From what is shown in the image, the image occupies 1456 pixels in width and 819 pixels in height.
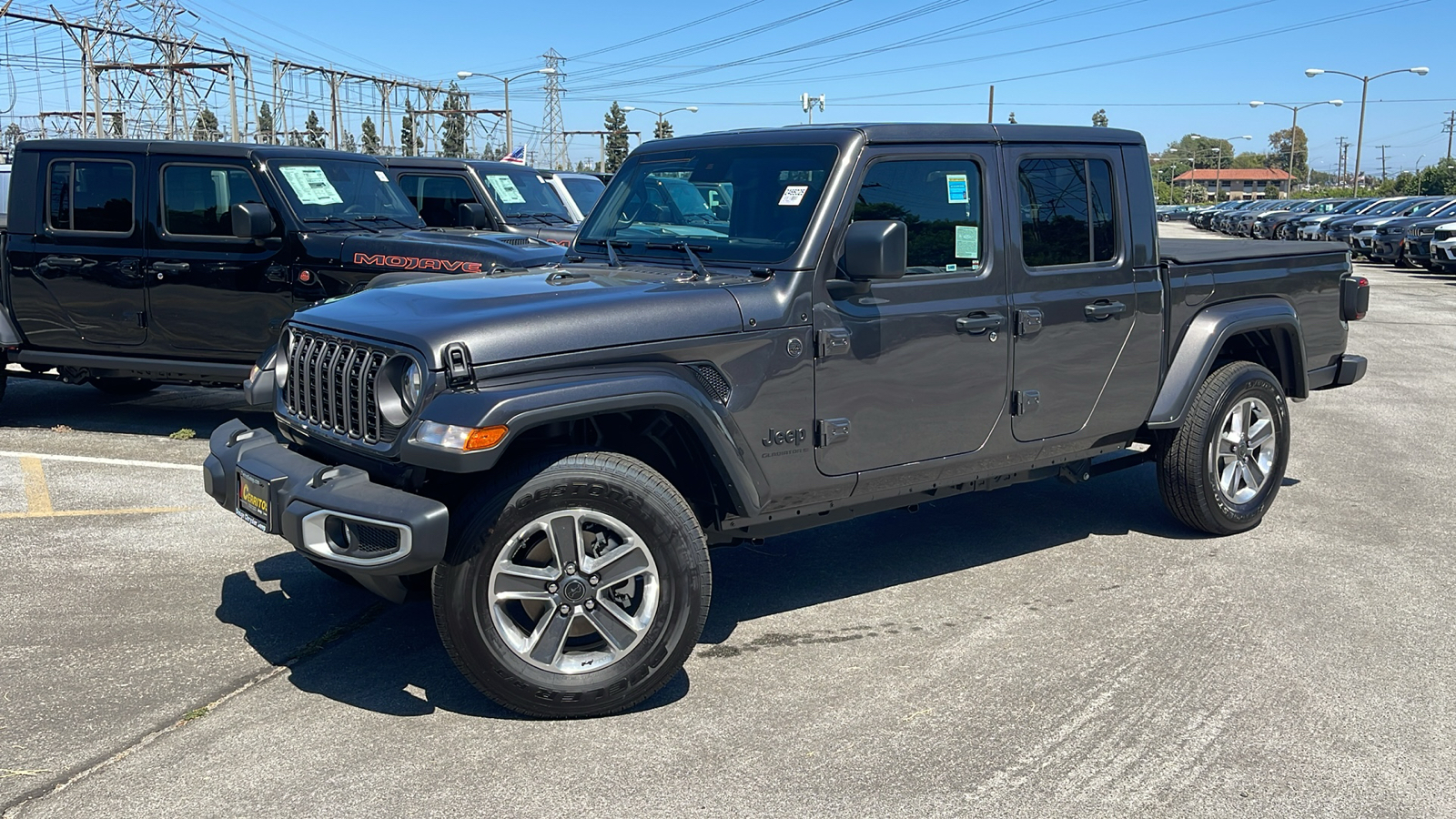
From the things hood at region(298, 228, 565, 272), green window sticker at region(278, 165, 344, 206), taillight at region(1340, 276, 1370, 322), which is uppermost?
green window sticker at region(278, 165, 344, 206)

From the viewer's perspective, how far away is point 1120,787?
3.67 m

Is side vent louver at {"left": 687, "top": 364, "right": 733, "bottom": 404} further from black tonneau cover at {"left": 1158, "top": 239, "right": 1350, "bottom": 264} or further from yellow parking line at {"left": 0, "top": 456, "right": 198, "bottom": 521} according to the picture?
yellow parking line at {"left": 0, "top": 456, "right": 198, "bottom": 521}

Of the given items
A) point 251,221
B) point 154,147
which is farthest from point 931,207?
point 154,147

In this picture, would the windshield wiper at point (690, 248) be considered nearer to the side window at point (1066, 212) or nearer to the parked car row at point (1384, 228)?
the side window at point (1066, 212)

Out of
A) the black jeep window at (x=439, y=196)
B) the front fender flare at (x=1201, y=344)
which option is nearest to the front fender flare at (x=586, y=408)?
the front fender flare at (x=1201, y=344)

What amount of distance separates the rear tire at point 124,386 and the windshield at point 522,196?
14.5ft

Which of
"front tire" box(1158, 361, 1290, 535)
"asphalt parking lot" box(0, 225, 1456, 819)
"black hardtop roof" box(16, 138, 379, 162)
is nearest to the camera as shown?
"asphalt parking lot" box(0, 225, 1456, 819)

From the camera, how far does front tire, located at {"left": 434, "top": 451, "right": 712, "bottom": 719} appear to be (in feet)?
12.9

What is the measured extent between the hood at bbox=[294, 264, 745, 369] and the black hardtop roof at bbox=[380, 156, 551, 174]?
26.4 ft

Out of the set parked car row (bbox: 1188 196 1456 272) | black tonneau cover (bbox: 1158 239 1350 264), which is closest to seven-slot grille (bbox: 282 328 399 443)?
black tonneau cover (bbox: 1158 239 1350 264)

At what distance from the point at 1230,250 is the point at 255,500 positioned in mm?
4859

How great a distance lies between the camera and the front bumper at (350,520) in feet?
12.4

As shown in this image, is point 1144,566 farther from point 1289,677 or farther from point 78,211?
point 78,211

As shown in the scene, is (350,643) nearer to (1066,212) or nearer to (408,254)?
(1066,212)
